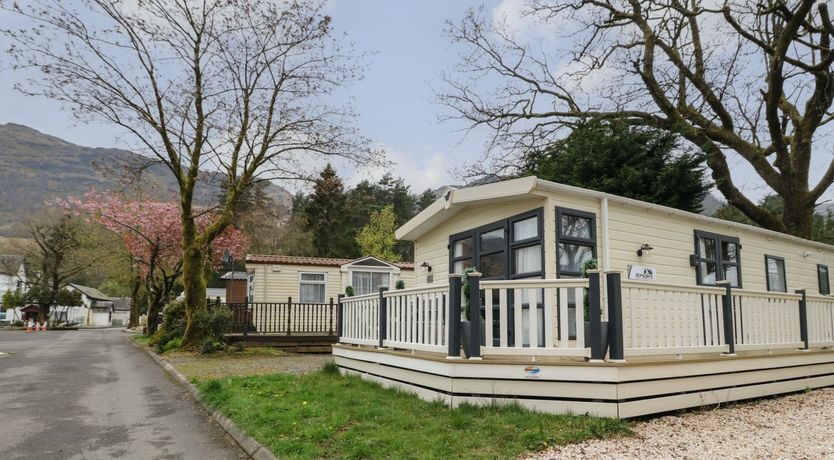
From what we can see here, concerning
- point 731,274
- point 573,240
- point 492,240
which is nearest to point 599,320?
point 573,240

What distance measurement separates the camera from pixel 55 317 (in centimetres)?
4172

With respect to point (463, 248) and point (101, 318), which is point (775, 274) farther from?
point (101, 318)

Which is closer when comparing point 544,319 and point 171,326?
point 544,319

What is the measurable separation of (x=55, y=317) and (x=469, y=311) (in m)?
46.4

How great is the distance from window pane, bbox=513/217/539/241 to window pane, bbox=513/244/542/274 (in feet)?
0.56

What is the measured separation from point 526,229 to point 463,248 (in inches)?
70.2

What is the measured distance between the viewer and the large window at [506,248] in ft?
24.5

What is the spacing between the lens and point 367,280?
1964cm

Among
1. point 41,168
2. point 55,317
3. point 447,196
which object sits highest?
point 41,168

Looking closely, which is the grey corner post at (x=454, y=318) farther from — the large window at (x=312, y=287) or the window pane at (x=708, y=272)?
the large window at (x=312, y=287)

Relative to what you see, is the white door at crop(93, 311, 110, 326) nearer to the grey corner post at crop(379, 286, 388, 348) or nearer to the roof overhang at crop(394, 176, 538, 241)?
the roof overhang at crop(394, 176, 538, 241)

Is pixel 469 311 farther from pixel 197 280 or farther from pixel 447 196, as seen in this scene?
pixel 197 280

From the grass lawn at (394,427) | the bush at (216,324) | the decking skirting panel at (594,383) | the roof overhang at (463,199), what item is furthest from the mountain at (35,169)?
the decking skirting panel at (594,383)

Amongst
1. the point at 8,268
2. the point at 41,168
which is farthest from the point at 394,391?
the point at 41,168
